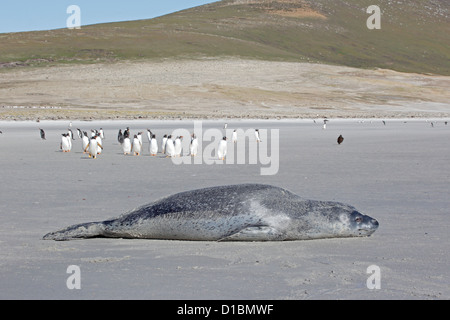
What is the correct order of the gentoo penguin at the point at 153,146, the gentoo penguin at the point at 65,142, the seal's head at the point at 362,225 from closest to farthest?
the seal's head at the point at 362,225 < the gentoo penguin at the point at 153,146 < the gentoo penguin at the point at 65,142

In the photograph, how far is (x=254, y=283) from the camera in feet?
21.6

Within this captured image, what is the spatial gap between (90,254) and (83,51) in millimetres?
119253

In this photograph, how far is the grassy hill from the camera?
12500cm

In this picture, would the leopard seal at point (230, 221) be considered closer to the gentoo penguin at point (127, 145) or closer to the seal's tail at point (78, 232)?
the seal's tail at point (78, 232)

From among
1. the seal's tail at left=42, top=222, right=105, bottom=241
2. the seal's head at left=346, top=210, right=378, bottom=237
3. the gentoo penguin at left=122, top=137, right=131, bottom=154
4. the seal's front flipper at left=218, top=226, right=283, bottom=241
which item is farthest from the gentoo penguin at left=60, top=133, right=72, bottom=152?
the seal's head at left=346, top=210, right=378, bottom=237

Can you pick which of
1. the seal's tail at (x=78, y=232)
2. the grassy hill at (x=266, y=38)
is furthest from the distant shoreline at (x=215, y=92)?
the seal's tail at (x=78, y=232)

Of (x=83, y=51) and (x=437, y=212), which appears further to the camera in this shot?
(x=83, y=51)

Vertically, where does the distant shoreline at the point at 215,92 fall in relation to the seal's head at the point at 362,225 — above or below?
below

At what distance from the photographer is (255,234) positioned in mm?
8305

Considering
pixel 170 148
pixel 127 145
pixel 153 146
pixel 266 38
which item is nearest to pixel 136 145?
pixel 127 145

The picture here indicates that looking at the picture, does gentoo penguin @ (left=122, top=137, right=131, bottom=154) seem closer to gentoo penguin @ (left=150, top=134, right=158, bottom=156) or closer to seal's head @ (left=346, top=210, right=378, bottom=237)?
gentoo penguin @ (left=150, top=134, right=158, bottom=156)

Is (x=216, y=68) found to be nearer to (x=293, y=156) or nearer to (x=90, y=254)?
(x=293, y=156)

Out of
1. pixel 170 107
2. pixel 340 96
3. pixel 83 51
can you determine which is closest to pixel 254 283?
pixel 170 107

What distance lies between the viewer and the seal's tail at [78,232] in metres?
8.52
